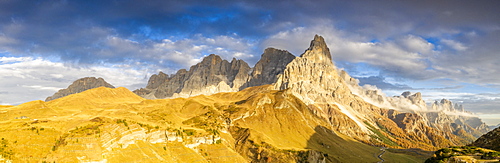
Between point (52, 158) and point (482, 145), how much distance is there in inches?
6452

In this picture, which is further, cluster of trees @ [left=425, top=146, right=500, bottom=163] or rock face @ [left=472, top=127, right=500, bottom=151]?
rock face @ [left=472, top=127, right=500, bottom=151]

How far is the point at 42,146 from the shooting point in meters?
117

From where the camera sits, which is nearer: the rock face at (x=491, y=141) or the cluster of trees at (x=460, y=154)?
the cluster of trees at (x=460, y=154)

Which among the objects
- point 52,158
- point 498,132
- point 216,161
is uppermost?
point 498,132

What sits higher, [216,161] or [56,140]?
[56,140]

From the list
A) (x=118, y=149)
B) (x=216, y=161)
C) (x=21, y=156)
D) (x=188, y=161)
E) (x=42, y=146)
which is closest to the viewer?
(x=21, y=156)

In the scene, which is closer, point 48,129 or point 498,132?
point 498,132

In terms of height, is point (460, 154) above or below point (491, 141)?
below

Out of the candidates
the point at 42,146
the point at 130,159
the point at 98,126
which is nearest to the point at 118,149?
the point at 130,159

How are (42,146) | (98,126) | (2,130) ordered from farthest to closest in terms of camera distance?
(98,126), (2,130), (42,146)

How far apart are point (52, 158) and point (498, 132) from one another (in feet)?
558

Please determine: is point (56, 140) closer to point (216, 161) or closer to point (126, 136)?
point (126, 136)

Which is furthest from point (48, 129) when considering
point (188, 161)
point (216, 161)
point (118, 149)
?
point (216, 161)

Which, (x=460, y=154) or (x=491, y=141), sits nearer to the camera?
(x=460, y=154)
